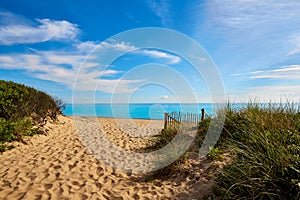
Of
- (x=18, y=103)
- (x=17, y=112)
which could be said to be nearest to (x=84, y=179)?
(x=17, y=112)

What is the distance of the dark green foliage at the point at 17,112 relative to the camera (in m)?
7.33

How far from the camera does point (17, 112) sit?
29.7 ft

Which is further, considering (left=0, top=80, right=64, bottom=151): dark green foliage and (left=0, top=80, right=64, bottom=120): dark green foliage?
(left=0, top=80, right=64, bottom=120): dark green foliage

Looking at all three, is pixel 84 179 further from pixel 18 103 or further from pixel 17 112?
pixel 18 103

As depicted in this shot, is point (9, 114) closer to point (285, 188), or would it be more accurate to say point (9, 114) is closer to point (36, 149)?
point (36, 149)

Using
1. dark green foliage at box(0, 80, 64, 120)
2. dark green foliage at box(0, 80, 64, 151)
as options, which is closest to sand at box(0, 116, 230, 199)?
dark green foliage at box(0, 80, 64, 151)

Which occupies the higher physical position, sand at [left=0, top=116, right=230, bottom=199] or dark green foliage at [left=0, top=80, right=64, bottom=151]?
dark green foliage at [left=0, top=80, right=64, bottom=151]

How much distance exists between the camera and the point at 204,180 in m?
4.25

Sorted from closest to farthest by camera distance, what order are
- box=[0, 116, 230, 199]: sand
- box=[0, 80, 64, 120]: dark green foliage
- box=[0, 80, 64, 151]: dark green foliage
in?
box=[0, 116, 230, 199]: sand < box=[0, 80, 64, 151]: dark green foliage < box=[0, 80, 64, 120]: dark green foliage

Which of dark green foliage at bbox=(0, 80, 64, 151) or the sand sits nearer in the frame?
the sand

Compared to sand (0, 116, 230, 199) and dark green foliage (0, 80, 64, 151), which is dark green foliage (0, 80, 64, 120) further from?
sand (0, 116, 230, 199)

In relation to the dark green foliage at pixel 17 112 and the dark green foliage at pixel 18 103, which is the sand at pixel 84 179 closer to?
the dark green foliage at pixel 17 112

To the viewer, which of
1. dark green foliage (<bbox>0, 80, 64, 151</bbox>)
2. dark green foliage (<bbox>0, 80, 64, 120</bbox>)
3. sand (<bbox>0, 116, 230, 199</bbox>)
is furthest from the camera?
dark green foliage (<bbox>0, 80, 64, 120</bbox>)

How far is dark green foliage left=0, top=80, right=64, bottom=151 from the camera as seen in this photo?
289 inches
